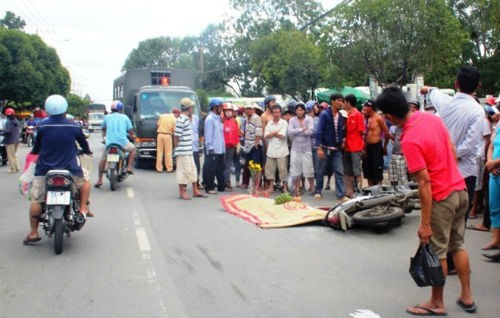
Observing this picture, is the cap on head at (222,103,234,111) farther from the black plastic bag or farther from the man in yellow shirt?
the black plastic bag

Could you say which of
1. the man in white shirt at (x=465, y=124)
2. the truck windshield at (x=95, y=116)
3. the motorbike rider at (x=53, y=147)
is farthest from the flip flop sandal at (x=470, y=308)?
the truck windshield at (x=95, y=116)

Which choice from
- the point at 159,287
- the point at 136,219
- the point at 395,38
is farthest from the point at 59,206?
the point at 395,38

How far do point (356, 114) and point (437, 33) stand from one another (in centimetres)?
1479

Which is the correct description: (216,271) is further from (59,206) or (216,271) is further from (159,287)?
(59,206)

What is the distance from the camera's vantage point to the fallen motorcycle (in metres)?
8.40

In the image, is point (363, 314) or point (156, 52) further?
point (156, 52)

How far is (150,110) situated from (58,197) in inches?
446

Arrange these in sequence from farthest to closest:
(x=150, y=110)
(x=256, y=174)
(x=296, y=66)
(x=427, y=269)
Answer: (x=296, y=66) < (x=150, y=110) < (x=256, y=174) < (x=427, y=269)

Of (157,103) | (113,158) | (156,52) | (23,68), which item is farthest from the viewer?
(156,52)

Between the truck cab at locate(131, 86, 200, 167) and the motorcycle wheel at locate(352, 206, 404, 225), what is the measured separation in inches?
406

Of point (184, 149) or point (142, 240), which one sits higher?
point (184, 149)

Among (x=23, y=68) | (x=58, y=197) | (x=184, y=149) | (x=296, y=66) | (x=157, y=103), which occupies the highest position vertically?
(x=23, y=68)

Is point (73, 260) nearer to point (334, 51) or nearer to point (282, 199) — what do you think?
point (282, 199)

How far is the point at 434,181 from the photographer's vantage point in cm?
505
